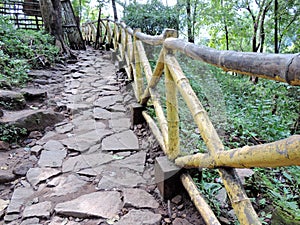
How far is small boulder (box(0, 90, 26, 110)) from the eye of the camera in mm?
3053

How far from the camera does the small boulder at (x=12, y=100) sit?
3053 mm

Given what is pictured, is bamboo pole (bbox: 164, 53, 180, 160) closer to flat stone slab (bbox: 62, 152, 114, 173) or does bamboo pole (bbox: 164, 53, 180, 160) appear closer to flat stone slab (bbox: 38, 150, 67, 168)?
flat stone slab (bbox: 62, 152, 114, 173)

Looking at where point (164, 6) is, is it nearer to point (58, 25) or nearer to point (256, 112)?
point (58, 25)

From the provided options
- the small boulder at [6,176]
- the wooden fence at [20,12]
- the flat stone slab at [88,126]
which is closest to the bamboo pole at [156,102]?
the flat stone slab at [88,126]

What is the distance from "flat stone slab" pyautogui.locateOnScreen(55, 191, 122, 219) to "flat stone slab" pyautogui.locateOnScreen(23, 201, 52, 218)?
6 cm

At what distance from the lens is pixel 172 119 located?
1.80 metres

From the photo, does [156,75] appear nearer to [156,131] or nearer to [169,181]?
[156,131]

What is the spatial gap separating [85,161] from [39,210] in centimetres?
69

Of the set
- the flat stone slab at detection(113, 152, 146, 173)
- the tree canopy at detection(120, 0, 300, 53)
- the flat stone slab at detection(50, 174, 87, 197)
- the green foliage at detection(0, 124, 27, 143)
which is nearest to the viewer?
the flat stone slab at detection(50, 174, 87, 197)

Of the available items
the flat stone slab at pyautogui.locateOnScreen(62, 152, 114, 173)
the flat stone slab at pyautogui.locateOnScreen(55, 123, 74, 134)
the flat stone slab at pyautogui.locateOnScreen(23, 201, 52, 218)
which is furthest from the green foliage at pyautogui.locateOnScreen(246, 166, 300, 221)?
the flat stone slab at pyautogui.locateOnScreen(55, 123, 74, 134)

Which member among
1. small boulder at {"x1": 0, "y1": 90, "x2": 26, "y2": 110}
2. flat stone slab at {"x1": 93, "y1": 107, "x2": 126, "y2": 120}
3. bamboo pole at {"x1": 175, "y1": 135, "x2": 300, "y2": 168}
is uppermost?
bamboo pole at {"x1": 175, "y1": 135, "x2": 300, "y2": 168}

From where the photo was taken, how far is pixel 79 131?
117 inches

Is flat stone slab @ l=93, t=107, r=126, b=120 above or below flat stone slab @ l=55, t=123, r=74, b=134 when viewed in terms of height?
above

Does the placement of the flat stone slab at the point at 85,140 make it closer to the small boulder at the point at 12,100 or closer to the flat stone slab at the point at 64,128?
the flat stone slab at the point at 64,128
